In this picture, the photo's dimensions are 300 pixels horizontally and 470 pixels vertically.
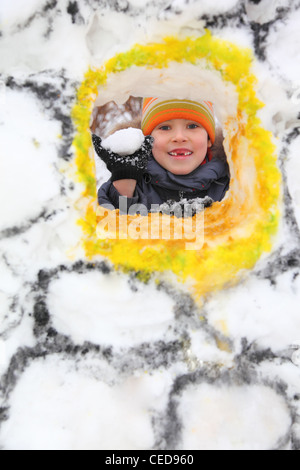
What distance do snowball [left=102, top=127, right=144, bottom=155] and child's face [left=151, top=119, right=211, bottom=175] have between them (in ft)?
0.26

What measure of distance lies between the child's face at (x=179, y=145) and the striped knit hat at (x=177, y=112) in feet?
0.13

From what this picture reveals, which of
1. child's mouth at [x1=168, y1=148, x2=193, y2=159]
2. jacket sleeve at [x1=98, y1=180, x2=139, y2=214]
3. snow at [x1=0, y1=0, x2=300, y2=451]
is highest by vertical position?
child's mouth at [x1=168, y1=148, x2=193, y2=159]

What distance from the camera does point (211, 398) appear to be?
0.83 metres

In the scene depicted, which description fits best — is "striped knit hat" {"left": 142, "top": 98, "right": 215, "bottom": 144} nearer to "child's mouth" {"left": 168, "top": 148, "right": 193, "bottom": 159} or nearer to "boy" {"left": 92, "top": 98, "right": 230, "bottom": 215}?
"boy" {"left": 92, "top": 98, "right": 230, "bottom": 215}

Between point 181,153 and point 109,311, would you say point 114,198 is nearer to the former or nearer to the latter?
point 181,153

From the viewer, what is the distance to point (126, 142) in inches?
64.9

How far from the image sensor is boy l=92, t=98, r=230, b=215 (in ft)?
5.26

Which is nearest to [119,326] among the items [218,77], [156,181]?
[218,77]

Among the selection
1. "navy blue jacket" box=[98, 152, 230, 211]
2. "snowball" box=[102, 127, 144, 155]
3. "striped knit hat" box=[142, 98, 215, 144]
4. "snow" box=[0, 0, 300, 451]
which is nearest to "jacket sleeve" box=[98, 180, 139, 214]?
"navy blue jacket" box=[98, 152, 230, 211]

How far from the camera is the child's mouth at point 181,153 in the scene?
168 cm

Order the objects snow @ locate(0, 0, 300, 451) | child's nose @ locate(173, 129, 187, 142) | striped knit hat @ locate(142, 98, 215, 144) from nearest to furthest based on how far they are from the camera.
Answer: snow @ locate(0, 0, 300, 451)
striped knit hat @ locate(142, 98, 215, 144)
child's nose @ locate(173, 129, 187, 142)
